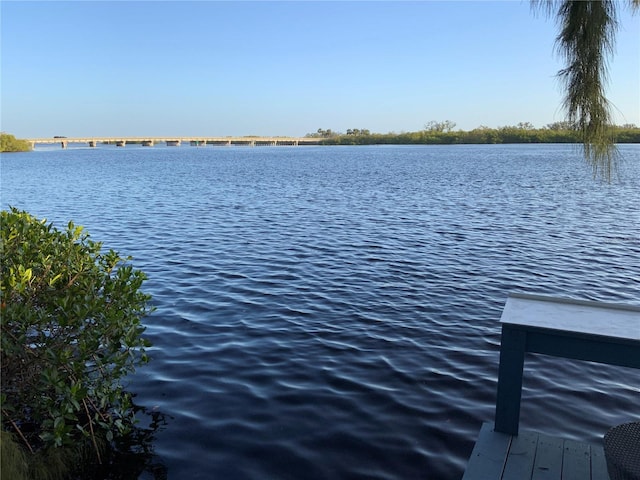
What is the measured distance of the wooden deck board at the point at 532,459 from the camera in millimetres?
3846

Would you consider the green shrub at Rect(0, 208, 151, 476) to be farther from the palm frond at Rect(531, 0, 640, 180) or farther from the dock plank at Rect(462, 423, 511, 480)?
the palm frond at Rect(531, 0, 640, 180)

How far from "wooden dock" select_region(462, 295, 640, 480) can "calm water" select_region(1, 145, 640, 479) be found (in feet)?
2.60

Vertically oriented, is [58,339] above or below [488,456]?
above

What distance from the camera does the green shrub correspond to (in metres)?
4.32

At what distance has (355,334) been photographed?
8305 millimetres

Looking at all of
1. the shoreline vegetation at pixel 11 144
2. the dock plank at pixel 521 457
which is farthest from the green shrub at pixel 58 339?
the shoreline vegetation at pixel 11 144

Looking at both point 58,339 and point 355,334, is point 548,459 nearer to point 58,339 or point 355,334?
point 58,339

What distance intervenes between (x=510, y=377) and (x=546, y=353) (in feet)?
1.18

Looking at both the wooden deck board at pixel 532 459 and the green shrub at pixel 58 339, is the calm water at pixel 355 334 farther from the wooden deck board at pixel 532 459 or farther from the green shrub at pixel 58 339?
the green shrub at pixel 58 339

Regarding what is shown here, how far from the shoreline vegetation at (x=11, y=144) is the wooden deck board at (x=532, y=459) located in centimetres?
14587

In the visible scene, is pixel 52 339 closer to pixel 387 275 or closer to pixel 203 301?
pixel 203 301

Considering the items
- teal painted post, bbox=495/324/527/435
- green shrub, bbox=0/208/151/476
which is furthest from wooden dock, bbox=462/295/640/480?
green shrub, bbox=0/208/151/476

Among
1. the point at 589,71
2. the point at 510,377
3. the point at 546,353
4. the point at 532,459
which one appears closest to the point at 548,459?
the point at 532,459

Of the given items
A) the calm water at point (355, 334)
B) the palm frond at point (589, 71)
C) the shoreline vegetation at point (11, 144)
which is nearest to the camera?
the palm frond at point (589, 71)
